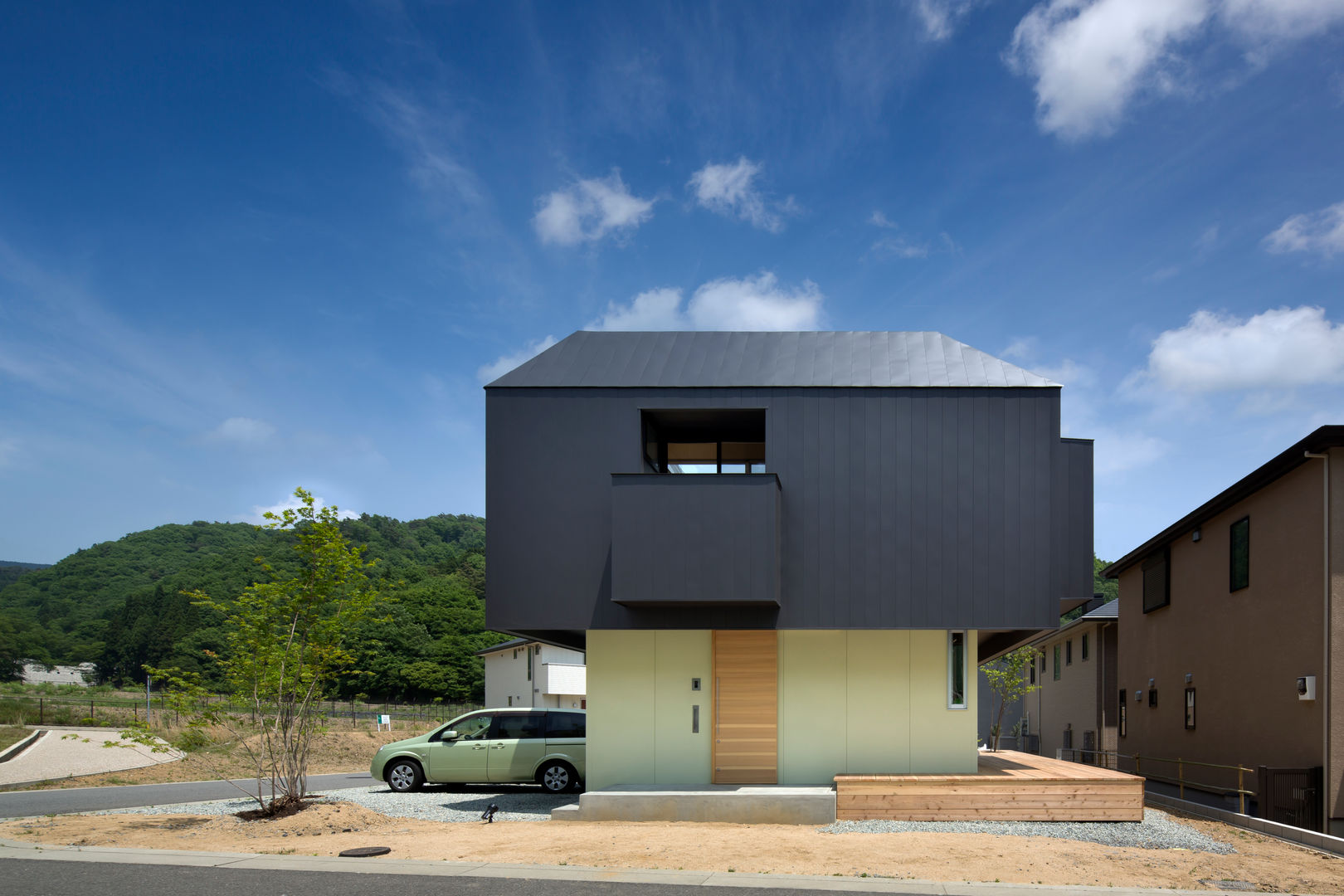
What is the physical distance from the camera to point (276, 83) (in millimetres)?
19844

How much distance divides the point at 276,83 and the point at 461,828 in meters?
15.3

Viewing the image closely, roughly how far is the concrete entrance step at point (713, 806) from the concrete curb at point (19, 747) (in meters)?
18.9

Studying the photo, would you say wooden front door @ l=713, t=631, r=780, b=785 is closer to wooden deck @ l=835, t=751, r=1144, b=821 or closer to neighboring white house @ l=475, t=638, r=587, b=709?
wooden deck @ l=835, t=751, r=1144, b=821

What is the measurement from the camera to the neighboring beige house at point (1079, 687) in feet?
96.3

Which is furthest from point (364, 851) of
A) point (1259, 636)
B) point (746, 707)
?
point (1259, 636)

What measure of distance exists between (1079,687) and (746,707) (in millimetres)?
21833

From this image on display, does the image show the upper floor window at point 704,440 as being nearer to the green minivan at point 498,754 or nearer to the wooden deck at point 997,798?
the green minivan at point 498,754

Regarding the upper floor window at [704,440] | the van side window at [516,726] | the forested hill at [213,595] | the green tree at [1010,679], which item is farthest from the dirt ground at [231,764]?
the forested hill at [213,595]

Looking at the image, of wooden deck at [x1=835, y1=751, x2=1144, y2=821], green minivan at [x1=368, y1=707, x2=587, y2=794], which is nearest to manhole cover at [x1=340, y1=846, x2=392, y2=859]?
wooden deck at [x1=835, y1=751, x2=1144, y2=821]

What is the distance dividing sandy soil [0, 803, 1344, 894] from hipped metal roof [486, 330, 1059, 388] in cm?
674

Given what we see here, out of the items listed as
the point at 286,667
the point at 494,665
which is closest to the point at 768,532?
the point at 286,667

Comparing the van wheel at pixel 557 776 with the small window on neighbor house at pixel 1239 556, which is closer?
the van wheel at pixel 557 776

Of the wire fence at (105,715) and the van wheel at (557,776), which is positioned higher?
the van wheel at (557,776)

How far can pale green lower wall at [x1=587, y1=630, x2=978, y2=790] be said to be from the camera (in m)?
15.1
